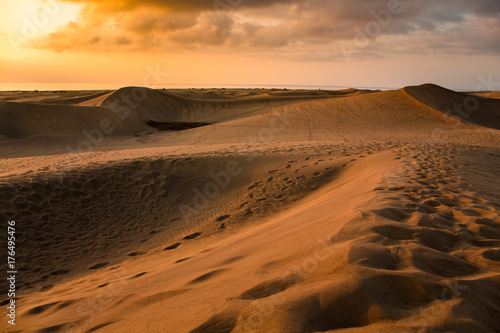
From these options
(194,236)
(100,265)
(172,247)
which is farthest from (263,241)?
(100,265)

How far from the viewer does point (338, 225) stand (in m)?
3.06

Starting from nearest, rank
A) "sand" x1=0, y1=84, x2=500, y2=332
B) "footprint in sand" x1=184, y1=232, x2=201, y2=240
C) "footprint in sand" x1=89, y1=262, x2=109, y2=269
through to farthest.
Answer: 1. "sand" x1=0, y1=84, x2=500, y2=332
2. "footprint in sand" x1=89, y1=262, x2=109, y2=269
3. "footprint in sand" x1=184, y1=232, x2=201, y2=240

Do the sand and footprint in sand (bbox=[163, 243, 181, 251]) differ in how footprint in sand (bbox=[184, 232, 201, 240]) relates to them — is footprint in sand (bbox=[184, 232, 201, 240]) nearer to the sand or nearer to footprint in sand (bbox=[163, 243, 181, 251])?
the sand

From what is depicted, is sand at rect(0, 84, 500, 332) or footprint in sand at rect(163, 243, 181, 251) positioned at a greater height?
sand at rect(0, 84, 500, 332)

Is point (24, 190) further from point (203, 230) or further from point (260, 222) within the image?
point (260, 222)

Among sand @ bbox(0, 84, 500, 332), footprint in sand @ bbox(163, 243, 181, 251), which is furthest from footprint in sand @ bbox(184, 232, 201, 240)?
footprint in sand @ bbox(163, 243, 181, 251)

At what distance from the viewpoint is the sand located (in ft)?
6.18

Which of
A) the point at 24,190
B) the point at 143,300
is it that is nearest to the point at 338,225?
the point at 143,300

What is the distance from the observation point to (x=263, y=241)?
138 inches

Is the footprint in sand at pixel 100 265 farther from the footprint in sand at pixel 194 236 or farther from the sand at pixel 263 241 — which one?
the footprint in sand at pixel 194 236

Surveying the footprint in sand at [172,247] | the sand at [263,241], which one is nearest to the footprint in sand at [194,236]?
the sand at [263,241]

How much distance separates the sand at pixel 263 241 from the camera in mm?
1883

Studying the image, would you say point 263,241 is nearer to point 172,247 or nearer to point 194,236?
point 172,247

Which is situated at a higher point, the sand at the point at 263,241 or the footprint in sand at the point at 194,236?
the sand at the point at 263,241
